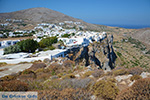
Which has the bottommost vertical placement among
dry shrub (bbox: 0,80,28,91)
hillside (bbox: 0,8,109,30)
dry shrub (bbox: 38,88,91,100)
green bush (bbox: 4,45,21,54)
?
green bush (bbox: 4,45,21,54)

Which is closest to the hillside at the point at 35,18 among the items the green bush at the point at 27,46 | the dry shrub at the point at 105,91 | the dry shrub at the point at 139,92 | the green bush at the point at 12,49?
the green bush at the point at 27,46

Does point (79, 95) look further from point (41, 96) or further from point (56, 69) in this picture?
point (56, 69)

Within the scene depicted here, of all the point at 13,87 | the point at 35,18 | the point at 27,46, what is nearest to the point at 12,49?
the point at 27,46

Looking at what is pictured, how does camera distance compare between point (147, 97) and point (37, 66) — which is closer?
point (147, 97)

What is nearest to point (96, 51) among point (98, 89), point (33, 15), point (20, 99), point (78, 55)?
point (78, 55)

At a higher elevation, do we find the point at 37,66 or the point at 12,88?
the point at 12,88

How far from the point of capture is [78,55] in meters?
18.1

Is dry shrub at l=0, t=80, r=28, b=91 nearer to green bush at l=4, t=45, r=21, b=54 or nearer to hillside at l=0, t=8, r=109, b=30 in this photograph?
green bush at l=4, t=45, r=21, b=54

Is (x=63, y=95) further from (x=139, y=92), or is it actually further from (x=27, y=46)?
(x=27, y=46)

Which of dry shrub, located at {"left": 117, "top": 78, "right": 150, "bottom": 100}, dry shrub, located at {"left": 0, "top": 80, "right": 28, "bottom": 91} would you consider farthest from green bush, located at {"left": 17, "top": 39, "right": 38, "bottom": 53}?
dry shrub, located at {"left": 117, "top": 78, "right": 150, "bottom": 100}

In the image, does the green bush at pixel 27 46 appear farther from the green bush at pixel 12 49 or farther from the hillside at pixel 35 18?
the hillside at pixel 35 18

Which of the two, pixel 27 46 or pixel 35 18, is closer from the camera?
pixel 27 46

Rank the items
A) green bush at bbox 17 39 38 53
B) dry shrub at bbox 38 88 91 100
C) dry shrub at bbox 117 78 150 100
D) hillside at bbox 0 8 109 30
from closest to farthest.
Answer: dry shrub at bbox 117 78 150 100 → dry shrub at bbox 38 88 91 100 → green bush at bbox 17 39 38 53 → hillside at bbox 0 8 109 30

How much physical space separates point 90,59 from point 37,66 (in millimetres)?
12932
